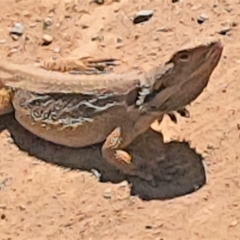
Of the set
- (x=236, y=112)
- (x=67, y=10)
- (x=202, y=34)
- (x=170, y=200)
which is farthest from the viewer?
(x=67, y=10)

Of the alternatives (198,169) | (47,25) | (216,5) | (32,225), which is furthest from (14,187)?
(216,5)

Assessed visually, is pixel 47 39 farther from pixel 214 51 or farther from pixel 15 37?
pixel 214 51

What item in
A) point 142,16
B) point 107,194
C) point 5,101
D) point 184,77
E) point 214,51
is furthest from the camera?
point 142,16

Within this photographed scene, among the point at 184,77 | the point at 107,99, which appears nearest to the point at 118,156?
the point at 107,99

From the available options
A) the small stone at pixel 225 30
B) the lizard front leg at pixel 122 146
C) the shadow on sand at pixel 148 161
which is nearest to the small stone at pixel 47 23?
the shadow on sand at pixel 148 161

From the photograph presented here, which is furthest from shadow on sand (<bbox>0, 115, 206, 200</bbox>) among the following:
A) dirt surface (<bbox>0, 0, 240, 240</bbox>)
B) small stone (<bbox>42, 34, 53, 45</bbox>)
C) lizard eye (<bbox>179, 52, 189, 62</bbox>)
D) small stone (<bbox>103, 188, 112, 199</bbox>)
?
small stone (<bbox>42, 34, 53, 45</bbox>)

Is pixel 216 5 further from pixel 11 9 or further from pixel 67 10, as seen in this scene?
pixel 11 9
